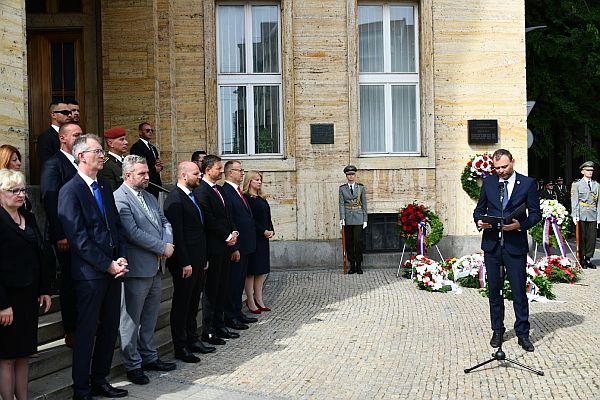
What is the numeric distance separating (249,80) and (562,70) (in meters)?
11.3

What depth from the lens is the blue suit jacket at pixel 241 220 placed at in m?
9.91

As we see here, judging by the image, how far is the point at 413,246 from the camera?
14.9 metres

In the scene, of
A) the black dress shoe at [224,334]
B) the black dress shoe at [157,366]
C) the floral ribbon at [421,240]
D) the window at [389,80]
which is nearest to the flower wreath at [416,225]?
the floral ribbon at [421,240]

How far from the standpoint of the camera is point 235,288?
32.1 feet

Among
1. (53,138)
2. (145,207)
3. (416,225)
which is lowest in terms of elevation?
(416,225)

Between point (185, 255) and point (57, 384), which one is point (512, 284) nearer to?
point (185, 255)

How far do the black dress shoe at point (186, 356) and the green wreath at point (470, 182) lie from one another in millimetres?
9139

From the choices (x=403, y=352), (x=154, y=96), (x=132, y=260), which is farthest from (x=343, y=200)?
(x=132, y=260)

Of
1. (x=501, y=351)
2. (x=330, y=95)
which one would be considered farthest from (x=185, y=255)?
(x=330, y=95)

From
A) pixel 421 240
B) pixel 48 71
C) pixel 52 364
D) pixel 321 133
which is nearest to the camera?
pixel 52 364

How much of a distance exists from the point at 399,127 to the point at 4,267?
11.9 m

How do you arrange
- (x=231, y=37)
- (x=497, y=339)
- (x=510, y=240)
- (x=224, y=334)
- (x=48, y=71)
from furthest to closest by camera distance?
(x=231, y=37), (x=48, y=71), (x=224, y=334), (x=510, y=240), (x=497, y=339)

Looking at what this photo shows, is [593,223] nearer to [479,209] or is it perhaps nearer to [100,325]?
[479,209]

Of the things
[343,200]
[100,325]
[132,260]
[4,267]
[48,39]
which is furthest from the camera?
[343,200]
